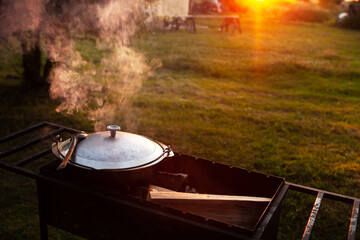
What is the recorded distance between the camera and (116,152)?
214 cm

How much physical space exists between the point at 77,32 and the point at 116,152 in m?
4.95

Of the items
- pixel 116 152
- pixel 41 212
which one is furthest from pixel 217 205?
pixel 41 212

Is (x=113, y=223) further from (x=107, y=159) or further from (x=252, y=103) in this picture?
(x=252, y=103)

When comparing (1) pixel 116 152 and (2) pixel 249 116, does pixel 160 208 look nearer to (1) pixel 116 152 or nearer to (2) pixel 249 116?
(1) pixel 116 152

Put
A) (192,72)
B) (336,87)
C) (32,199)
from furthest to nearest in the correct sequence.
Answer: (192,72), (336,87), (32,199)

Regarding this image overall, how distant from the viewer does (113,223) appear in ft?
6.97

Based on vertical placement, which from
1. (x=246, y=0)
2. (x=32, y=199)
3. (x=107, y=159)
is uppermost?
(x=246, y=0)

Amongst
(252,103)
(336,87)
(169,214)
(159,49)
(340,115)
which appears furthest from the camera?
(159,49)

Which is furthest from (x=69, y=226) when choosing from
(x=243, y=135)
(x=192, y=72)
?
→ (x=192, y=72)

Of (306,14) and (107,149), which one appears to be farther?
(306,14)

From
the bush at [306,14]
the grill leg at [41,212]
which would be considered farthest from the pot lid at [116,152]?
the bush at [306,14]

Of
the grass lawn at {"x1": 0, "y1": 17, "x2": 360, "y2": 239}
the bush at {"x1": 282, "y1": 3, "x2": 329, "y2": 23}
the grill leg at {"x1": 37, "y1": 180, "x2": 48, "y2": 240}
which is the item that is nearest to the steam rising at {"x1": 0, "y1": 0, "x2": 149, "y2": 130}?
the grass lawn at {"x1": 0, "y1": 17, "x2": 360, "y2": 239}

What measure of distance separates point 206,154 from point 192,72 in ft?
17.4

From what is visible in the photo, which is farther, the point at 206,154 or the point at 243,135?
the point at 243,135
